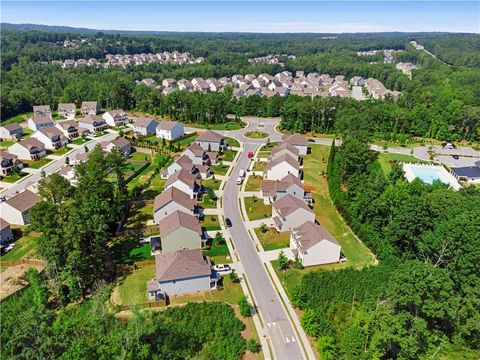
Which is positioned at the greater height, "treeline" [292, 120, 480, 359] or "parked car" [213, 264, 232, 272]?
"treeline" [292, 120, 480, 359]

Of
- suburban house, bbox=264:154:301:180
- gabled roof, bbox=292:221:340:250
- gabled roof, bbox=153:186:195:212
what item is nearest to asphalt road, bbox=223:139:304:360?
gabled roof, bbox=292:221:340:250

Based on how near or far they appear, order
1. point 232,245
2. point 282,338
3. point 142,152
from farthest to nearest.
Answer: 1. point 142,152
2. point 232,245
3. point 282,338

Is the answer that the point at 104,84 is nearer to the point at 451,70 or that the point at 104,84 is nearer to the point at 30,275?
the point at 30,275

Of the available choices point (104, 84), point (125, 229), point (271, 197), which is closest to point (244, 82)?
point (104, 84)

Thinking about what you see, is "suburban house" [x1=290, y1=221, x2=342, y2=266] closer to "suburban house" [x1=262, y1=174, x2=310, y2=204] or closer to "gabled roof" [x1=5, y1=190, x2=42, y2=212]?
"suburban house" [x1=262, y1=174, x2=310, y2=204]

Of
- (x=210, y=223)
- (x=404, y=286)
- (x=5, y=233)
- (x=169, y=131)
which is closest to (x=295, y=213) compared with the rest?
(x=210, y=223)

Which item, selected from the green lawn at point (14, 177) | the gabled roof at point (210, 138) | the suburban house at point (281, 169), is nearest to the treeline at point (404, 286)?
the suburban house at point (281, 169)
